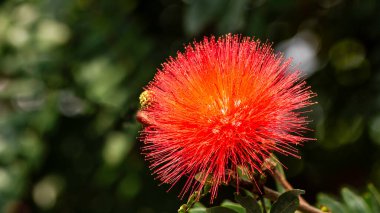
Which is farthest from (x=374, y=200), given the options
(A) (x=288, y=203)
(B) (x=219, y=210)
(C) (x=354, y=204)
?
(B) (x=219, y=210)

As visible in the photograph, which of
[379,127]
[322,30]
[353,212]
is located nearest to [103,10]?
[322,30]

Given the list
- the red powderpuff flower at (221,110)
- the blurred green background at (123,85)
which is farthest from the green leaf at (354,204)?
the blurred green background at (123,85)

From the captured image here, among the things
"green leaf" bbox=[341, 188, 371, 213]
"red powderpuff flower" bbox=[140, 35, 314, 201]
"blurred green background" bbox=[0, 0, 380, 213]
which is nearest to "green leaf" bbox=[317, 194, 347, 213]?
"green leaf" bbox=[341, 188, 371, 213]

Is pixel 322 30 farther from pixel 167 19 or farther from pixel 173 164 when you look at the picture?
pixel 173 164

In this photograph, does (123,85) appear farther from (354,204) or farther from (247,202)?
(247,202)

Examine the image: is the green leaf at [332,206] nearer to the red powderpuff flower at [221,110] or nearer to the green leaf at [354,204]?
the green leaf at [354,204]
